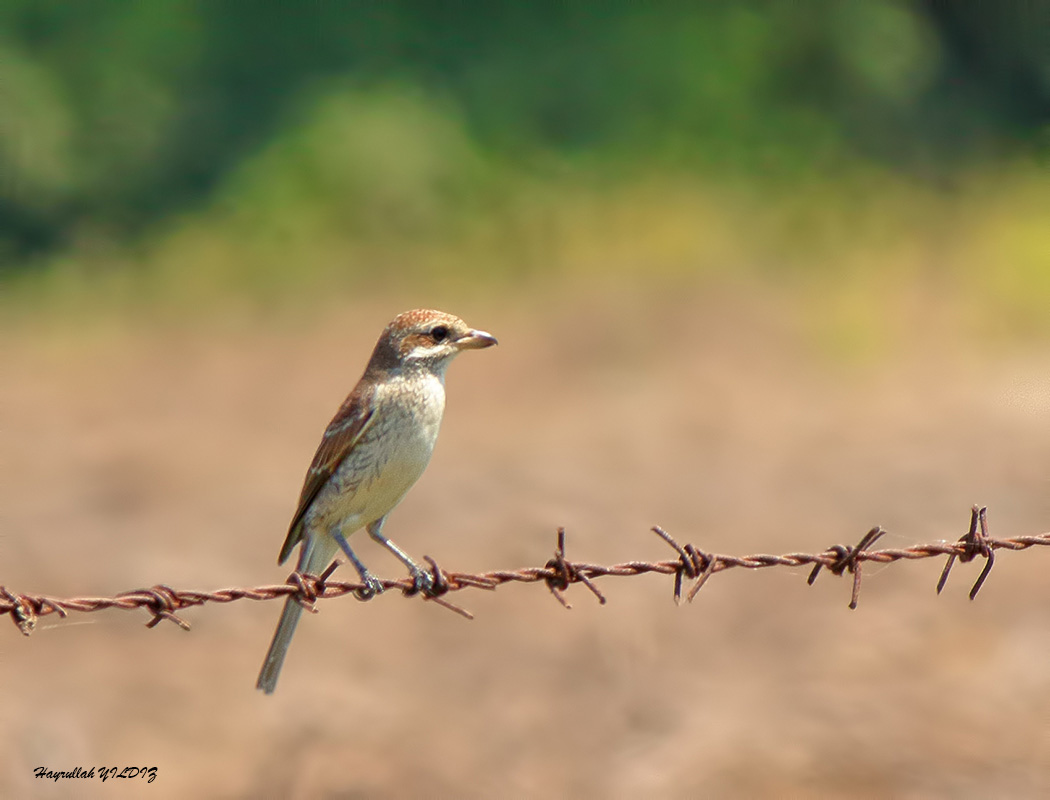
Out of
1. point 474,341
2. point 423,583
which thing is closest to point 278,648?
point 423,583

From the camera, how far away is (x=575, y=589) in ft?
34.3

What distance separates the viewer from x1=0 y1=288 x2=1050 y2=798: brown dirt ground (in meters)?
7.85

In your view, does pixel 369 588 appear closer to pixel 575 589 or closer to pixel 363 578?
pixel 363 578

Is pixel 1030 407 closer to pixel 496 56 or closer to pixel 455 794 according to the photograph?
pixel 455 794

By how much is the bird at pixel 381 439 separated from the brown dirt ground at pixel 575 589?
164 cm

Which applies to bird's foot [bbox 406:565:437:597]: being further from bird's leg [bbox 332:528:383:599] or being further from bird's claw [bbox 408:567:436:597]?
bird's leg [bbox 332:528:383:599]

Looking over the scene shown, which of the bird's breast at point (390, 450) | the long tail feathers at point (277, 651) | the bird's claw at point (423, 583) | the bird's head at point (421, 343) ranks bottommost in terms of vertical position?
the long tail feathers at point (277, 651)

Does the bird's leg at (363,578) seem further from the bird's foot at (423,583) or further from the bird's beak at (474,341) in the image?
the bird's beak at (474,341)

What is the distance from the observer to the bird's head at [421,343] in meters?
5.40

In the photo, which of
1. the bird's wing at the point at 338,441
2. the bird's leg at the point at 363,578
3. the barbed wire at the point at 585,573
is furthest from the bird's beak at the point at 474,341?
the barbed wire at the point at 585,573

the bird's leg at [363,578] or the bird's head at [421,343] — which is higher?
the bird's head at [421,343]

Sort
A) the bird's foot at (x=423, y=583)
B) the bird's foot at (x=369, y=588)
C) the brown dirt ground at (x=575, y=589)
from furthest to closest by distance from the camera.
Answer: the brown dirt ground at (x=575, y=589) → the bird's foot at (x=423, y=583) → the bird's foot at (x=369, y=588)

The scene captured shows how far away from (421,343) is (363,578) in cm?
102

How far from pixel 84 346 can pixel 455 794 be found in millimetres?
9379
